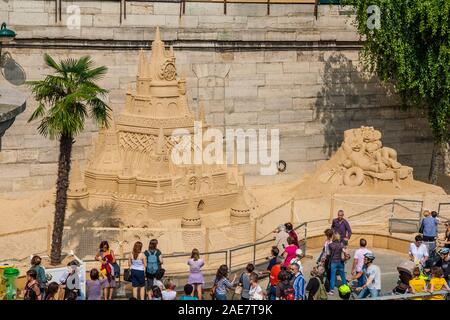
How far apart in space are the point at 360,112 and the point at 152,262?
634 inches

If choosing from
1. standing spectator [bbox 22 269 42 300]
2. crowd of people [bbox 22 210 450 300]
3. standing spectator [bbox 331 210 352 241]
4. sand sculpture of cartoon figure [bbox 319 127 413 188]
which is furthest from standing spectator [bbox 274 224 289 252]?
sand sculpture of cartoon figure [bbox 319 127 413 188]

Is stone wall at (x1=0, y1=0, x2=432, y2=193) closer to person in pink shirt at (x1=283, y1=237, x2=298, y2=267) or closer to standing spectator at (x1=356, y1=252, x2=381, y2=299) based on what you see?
person in pink shirt at (x1=283, y1=237, x2=298, y2=267)

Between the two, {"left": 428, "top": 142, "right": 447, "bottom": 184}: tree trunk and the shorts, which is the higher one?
{"left": 428, "top": 142, "right": 447, "bottom": 184}: tree trunk

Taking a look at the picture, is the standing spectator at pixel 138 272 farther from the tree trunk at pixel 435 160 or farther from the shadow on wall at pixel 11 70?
the tree trunk at pixel 435 160

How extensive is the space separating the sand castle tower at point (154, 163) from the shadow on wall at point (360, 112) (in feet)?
22.8

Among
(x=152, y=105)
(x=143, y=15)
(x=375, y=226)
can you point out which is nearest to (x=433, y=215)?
(x=375, y=226)

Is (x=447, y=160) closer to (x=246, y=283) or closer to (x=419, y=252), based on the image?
(x=419, y=252)

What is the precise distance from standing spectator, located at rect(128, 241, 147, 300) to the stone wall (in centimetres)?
1154

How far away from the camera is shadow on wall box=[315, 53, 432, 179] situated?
33406 mm

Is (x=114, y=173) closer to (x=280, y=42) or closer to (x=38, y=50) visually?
(x=38, y=50)

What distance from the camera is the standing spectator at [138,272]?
769 inches

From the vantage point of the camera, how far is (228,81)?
105 ft

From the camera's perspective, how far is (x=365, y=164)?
3038 centimetres
